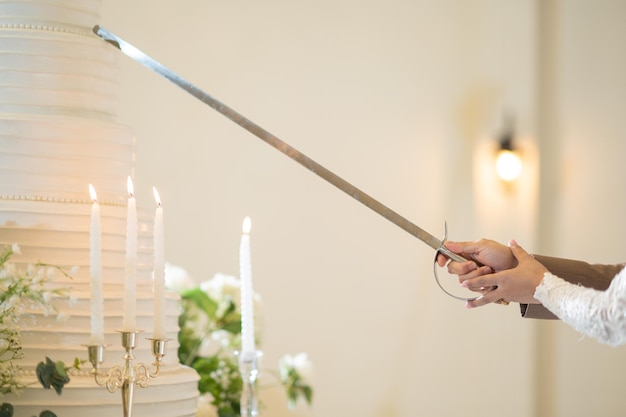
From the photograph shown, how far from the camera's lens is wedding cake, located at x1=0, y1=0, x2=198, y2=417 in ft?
8.27

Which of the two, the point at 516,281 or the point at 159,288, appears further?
the point at 516,281

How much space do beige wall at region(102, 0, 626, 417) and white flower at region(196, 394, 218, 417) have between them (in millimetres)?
1976

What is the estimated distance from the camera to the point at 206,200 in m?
5.24

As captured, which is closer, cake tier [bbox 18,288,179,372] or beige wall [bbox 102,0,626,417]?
cake tier [bbox 18,288,179,372]

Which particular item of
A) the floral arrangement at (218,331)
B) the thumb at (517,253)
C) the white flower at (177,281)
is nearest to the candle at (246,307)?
the thumb at (517,253)

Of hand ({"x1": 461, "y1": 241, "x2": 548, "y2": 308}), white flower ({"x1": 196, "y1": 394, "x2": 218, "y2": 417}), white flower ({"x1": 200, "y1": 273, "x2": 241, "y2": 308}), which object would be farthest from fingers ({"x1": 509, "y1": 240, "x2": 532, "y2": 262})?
white flower ({"x1": 200, "y1": 273, "x2": 241, "y2": 308})

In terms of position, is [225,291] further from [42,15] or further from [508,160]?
[508,160]

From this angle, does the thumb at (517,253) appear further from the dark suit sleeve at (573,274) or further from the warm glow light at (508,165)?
the warm glow light at (508,165)

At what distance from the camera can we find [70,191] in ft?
8.89

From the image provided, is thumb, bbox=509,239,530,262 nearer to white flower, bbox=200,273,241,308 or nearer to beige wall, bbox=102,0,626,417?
white flower, bbox=200,273,241,308

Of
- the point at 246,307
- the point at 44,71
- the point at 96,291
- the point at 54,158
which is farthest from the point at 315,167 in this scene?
the point at 44,71

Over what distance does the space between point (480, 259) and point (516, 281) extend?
0.59 ft

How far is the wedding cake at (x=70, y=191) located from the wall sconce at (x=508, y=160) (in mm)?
2879

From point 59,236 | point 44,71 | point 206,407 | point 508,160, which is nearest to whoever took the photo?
point 59,236
